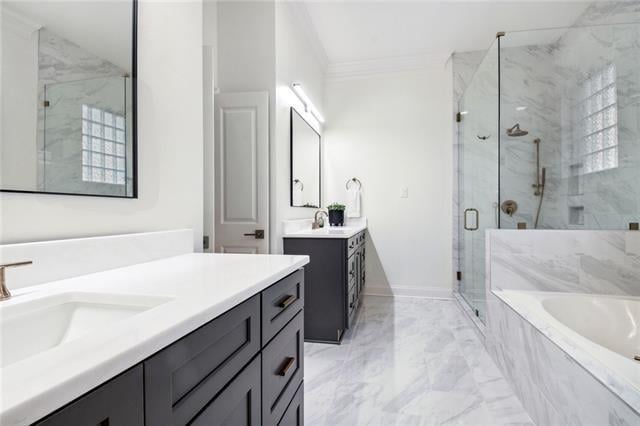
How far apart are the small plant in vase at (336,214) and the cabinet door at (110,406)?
3078 mm

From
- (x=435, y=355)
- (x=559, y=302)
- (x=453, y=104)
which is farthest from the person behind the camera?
(x=453, y=104)

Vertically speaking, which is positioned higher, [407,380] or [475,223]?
[475,223]

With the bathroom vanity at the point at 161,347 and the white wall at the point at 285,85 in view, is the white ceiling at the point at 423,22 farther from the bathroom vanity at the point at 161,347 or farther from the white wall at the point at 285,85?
the bathroom vanity at the point at 161,347

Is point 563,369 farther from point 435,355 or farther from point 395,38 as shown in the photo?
point 395,38

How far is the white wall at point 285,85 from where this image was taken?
7.83 ft

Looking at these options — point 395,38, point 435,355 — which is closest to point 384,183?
point 395,38

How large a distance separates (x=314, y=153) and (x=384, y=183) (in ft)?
2.95

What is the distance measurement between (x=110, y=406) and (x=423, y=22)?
349cm

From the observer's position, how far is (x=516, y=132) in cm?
239

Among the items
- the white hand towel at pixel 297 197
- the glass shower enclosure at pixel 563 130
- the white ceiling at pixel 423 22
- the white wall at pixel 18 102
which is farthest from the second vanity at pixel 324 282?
the white ceiling at pixel 423 22

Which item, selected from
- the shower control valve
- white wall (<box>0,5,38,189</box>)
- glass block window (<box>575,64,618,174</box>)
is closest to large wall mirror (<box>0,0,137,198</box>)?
white wall (<box>0,5,38,189</box>)

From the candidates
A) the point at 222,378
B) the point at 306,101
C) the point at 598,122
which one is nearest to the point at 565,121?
the point at 598,122

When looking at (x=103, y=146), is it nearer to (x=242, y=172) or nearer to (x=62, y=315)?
(x=62, y=315)

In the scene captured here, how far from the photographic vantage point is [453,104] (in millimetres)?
3596
